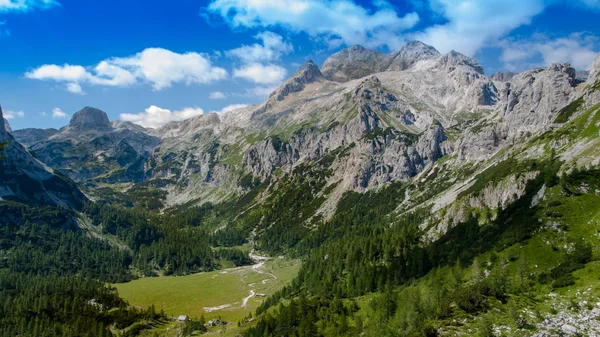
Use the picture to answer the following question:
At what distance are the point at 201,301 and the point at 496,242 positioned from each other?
13757 cm

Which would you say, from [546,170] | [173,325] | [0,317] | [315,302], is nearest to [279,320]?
[315,302]

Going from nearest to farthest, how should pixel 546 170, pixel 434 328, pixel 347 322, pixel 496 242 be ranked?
1. pixel 434 328
2. pixel 347 322
3. pixel 496 242
4. pixel 546 170

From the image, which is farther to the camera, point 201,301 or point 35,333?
point 201,301

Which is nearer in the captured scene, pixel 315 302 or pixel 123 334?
pixel 315 302

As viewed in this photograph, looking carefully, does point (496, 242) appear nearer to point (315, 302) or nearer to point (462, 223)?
point (462, 223)

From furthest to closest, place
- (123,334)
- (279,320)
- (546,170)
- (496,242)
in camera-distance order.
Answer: (546,170) → (123,334) → (496,242) → (279,320)

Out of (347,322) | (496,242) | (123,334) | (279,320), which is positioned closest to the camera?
(347,322)

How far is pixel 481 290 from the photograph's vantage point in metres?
58.4

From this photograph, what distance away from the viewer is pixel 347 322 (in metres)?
99.6

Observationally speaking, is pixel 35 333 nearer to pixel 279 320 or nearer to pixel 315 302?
pixel 279 320

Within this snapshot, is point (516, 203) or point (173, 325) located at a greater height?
point (516, 203)

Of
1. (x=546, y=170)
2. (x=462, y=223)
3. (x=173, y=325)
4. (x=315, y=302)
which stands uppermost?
(x=546, y=170)

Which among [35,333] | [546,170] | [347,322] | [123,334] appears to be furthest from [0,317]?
[546,170]

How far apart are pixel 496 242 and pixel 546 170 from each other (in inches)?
A: 1981
